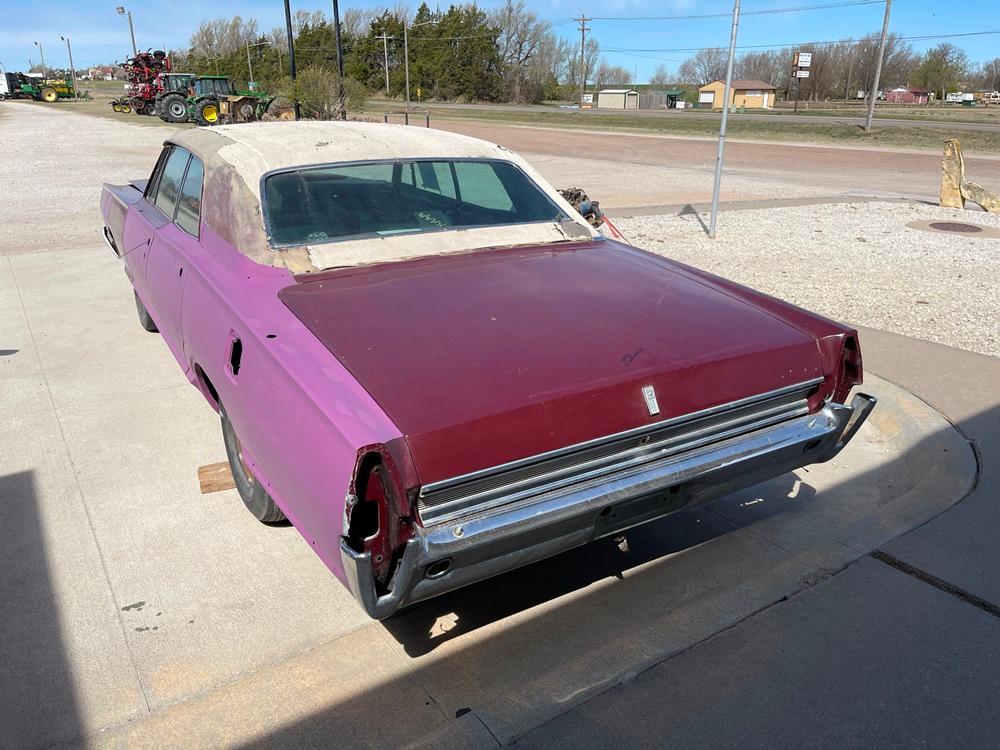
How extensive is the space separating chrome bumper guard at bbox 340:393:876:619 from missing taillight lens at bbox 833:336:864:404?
5cm

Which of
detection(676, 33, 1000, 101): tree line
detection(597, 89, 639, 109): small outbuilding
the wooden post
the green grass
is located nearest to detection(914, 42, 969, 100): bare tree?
detection(676, 33, 1000, 101): tree line

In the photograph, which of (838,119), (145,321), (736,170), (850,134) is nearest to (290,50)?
(736,170)

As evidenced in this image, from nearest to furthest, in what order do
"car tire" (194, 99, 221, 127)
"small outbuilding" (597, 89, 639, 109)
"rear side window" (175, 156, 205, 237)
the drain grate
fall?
"rear side window" (175, 156, 205, 237)
the drain grate
"car tire" (194, 99, 221, 127)
"small outbuilding" (597, 89, 639, 109)

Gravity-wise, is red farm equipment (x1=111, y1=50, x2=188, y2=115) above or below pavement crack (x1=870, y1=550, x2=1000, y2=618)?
above

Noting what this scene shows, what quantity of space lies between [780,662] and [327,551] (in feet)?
5.07

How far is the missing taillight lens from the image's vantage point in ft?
9.46

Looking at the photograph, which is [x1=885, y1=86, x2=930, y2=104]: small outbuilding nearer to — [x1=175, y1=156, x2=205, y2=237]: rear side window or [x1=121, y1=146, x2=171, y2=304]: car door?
[x1=121, y1=146, x2=171, y2=304]: car door

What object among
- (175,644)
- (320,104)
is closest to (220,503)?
(175,644)

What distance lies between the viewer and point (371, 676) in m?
2.57

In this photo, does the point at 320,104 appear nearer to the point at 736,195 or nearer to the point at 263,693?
the point at 736,195

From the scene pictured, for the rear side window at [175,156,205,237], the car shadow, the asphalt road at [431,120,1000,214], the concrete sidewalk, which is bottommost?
the concrete sidewalk

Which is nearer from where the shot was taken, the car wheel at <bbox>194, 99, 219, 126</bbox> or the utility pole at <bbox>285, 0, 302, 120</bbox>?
the utility pole at <bbox>285, 0, 302, 120</bbox>

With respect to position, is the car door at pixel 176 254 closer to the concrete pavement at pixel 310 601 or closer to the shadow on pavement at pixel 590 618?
the concrete pavement at pixel 310 601

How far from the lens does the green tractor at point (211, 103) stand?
30.0 metres
